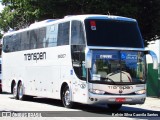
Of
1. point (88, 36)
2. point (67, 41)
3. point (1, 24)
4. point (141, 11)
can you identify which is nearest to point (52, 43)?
point (67, 41)

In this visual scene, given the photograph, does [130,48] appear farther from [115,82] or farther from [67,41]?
[67,41]

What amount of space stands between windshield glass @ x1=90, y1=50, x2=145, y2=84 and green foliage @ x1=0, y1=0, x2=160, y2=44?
9717 mm

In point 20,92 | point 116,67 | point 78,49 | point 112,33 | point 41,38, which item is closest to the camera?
point 116,67

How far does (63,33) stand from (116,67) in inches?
132

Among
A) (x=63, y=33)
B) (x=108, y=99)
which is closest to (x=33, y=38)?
(x=63, y=33)

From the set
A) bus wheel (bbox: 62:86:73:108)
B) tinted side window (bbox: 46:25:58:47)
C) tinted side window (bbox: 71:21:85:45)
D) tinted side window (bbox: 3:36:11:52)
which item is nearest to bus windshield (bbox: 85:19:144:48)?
tinted side window (bbox: 71:21:85:45)

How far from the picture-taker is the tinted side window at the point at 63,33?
59.2 feet

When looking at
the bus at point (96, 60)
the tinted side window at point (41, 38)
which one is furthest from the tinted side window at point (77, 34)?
the tinted side window at point (41, 38)

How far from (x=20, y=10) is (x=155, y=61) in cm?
1689

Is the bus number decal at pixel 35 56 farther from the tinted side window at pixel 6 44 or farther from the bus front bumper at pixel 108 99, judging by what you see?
the bus front bumper at pixel 108 99

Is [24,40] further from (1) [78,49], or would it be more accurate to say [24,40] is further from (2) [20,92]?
(1) [78,49]

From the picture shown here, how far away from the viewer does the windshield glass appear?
16.0 metres

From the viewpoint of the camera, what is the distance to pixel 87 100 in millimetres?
15992

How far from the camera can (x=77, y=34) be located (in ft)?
56.0
